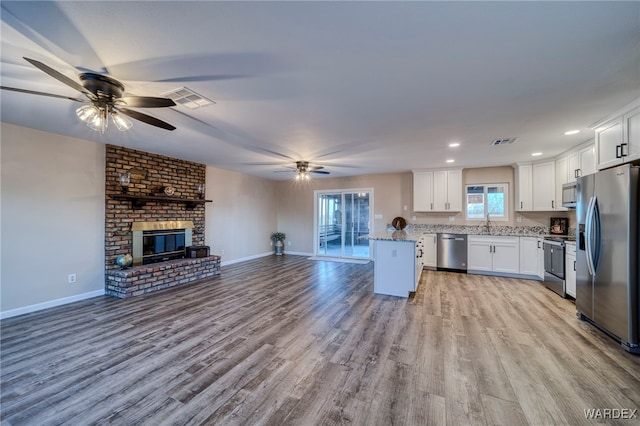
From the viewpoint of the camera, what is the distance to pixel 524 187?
543 centimetres

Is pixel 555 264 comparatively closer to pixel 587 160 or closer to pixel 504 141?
pixel 587 160

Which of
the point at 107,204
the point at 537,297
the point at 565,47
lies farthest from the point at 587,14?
the point at 107,204

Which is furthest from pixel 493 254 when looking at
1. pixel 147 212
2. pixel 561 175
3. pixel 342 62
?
pixel 147 212

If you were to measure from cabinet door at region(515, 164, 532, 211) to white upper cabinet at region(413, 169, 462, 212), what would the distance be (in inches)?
44.5

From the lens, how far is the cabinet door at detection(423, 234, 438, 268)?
240 inches

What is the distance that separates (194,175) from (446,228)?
615cm

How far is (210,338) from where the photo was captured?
2.80 metres

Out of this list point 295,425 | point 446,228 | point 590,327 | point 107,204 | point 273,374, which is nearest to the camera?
point 295,425

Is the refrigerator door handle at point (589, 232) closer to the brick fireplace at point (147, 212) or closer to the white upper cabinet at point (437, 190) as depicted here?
the white upper cabinet at point (437, 190)

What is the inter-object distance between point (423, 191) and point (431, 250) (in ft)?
4.87

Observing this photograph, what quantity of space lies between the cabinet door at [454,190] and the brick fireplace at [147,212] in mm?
5640

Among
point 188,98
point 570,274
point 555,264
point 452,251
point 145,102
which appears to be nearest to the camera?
point 145,102

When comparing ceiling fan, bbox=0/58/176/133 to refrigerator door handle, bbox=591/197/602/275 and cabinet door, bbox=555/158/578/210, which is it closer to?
refrigerator door handle, bbox=591/197/602/275

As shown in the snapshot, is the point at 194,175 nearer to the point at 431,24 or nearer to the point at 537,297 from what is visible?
the point at 431,24
